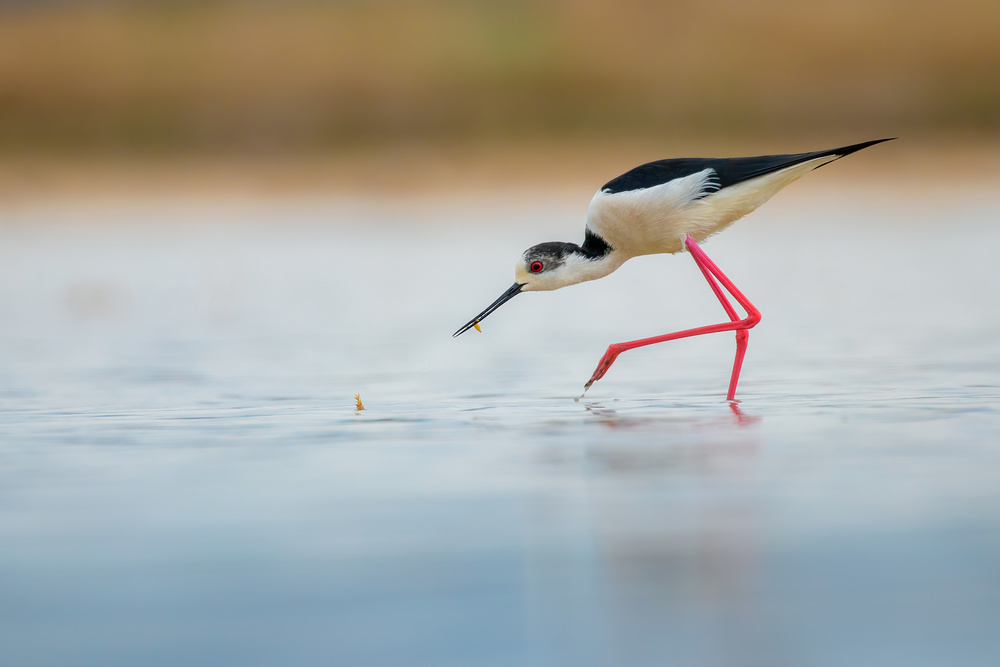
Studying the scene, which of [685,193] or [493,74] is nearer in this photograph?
[685,193]

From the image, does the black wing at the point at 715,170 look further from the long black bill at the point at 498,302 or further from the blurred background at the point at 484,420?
the blurred background at the point at 484,420

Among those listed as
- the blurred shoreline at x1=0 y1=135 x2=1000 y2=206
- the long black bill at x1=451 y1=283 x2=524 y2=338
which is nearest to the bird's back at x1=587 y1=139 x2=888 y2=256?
the long black bill at x1=451 y1=283 x2=524 y2=338

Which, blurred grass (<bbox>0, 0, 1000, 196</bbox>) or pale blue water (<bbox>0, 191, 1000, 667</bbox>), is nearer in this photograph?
pale blue water (<bbox>0, 191, 1000, 667</bbox>)

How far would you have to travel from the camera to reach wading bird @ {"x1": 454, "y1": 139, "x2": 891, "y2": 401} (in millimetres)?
6438

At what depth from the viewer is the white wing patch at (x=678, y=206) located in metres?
6.44

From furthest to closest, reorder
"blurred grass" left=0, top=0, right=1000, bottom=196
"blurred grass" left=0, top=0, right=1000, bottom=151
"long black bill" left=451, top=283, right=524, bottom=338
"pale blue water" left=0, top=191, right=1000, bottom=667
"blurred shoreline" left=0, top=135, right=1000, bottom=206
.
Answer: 1. "blurred grass" left=0, top=0, right=1000, bottom=151
2. "blurred grass" left=0, top=0, right=1000, bottom=196
3. "blurred shoreline" left=0, top=135, right=1000, bottom=206
4. "long black bill" left=451, top=283, right=524, bottom=338
5. "pale blue water" left=0, top=191, right=1000, bottom=667

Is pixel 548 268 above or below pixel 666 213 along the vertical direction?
below

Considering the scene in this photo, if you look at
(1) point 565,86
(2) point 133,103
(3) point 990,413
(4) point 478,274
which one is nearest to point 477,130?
(1) point 565,86

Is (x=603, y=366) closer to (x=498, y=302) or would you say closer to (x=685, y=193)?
(x=498, y=302)

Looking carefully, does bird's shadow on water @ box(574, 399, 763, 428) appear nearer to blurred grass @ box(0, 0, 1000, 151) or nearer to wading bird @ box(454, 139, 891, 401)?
wading bird @ box(454, 139, 891, 401)

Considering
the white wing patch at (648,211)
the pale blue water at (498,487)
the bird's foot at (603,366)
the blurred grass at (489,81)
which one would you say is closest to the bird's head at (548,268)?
the white wing patch at (648,211)

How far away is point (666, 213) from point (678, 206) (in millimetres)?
67


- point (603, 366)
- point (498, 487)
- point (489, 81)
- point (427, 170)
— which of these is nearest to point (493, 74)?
point (489, 81)

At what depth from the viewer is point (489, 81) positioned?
2206 centimetres
